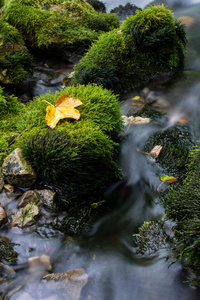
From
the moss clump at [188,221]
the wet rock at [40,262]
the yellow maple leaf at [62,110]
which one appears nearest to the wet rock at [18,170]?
the yellow maple leaf at [62,110]

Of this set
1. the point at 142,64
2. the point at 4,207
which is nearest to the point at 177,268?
the point at 4,207

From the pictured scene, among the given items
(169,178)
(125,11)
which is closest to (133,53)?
(169,178)

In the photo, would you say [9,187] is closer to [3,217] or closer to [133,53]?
[3,217]

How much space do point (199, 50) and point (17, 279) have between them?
6655 millimetres

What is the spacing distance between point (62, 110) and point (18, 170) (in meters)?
0.94

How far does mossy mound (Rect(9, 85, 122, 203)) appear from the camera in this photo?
2652 mm

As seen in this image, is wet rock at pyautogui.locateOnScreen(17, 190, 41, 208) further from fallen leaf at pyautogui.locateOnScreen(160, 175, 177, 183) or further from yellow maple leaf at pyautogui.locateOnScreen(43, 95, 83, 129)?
fallen leaf at pyautogui.locateOnScreen(160, 175, 177, 183)

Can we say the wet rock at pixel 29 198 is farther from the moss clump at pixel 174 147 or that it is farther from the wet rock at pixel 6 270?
the moss clump at pixel 174 147

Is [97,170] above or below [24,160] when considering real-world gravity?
above

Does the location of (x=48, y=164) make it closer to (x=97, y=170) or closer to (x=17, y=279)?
(x=97, y=170)

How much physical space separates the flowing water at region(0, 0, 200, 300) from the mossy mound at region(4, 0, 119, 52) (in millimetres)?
3731

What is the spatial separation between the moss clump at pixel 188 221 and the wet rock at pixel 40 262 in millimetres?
1240

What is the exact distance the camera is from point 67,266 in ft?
7.45

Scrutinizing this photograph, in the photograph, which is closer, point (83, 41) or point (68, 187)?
point (68, 187)
